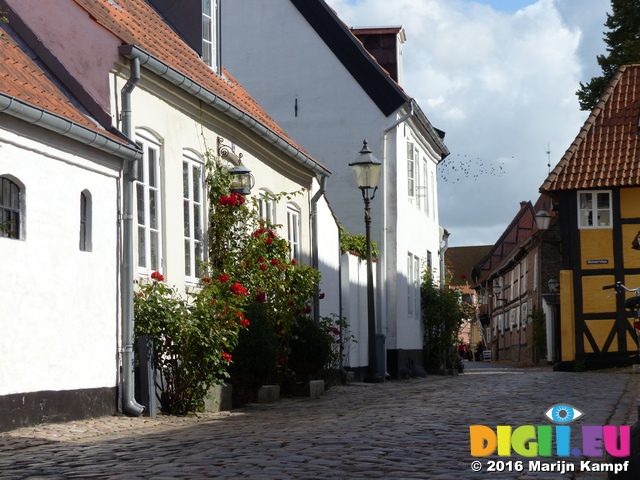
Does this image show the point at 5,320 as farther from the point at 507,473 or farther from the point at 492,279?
the point at 492,279

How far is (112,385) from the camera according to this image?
10.5 meters

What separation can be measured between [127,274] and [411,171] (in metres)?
14.7

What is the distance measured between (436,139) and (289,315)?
14.0 metres

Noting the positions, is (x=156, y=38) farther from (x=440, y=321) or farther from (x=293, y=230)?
(x=440, y=321)

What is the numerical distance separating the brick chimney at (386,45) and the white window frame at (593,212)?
5439 millimetres

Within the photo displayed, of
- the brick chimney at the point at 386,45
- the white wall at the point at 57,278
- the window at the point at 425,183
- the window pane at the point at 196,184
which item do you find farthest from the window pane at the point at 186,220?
the window at the point at 425,183

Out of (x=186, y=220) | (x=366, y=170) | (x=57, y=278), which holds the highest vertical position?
(x=366, y=170)

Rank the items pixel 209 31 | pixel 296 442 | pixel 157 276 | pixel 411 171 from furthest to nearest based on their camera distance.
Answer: pixel 411 171 < pixel 209 31 < pixel 157 276 < pixel 296 442

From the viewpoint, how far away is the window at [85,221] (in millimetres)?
10219

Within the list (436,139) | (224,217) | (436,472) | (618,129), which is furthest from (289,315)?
(618,129)

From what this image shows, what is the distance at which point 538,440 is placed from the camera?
7.80m

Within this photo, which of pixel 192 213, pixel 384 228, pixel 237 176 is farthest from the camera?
pixel 384 228

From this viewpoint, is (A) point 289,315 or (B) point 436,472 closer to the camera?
(B) point 436,472

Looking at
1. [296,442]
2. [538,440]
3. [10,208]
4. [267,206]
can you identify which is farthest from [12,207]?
[267,206]
